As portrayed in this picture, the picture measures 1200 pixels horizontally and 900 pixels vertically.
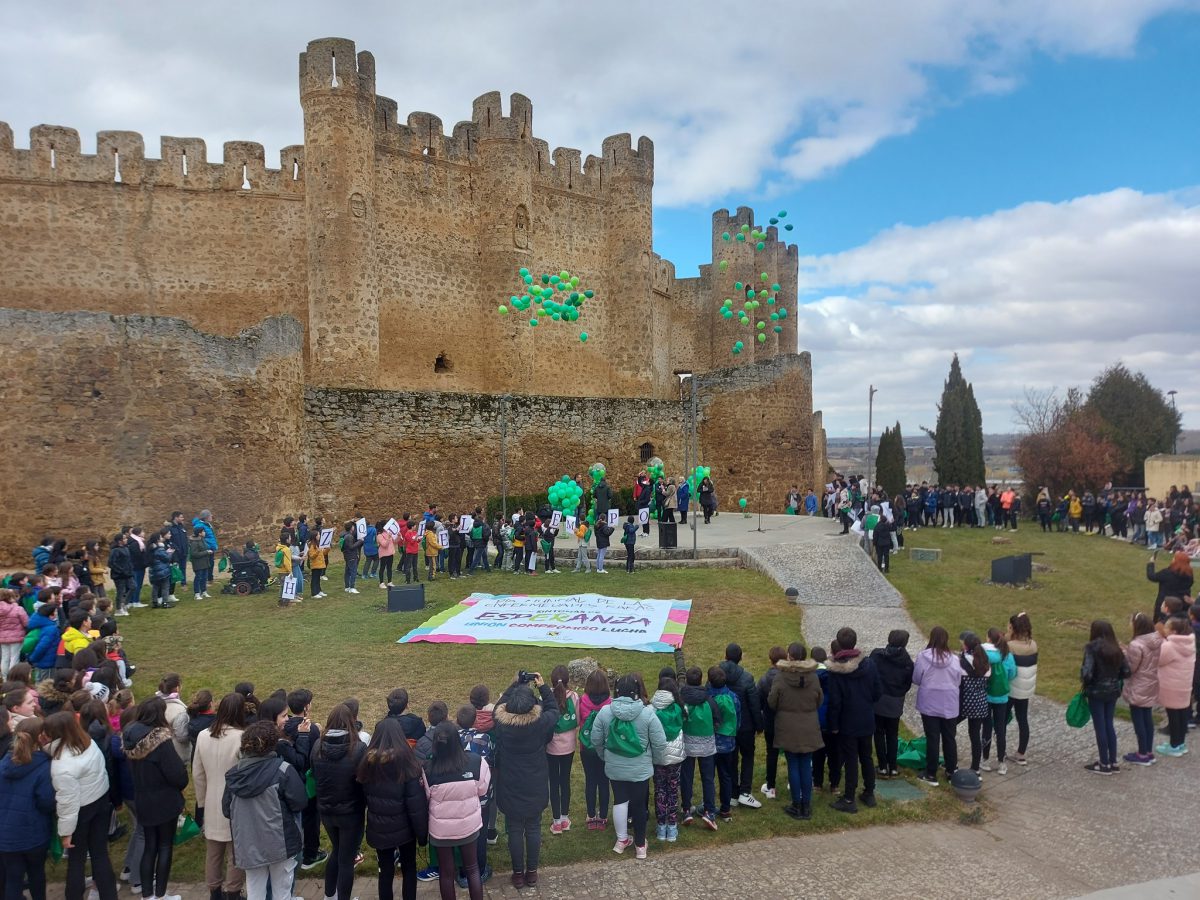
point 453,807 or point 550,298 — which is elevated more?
point 550,298

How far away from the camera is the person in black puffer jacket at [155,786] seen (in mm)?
5555

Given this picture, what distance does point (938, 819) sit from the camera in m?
6.87

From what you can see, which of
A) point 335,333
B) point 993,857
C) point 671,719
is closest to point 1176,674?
point 993,857

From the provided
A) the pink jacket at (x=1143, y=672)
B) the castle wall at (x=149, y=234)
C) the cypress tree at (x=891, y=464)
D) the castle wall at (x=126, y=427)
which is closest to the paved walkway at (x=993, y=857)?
the pink jacket at (x=1143, y=672)

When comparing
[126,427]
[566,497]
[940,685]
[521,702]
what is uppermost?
[126,427]

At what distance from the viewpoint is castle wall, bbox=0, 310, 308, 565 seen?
1672cm

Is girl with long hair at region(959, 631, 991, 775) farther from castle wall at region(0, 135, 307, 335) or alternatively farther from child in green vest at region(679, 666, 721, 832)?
castle wall at region(0, 135, 307, 335)

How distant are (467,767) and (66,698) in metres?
3.52

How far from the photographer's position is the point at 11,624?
31.0 ft

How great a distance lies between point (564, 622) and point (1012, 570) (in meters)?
9.51

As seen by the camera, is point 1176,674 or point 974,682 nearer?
point 974,682

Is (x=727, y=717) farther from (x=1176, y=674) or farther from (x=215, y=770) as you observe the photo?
(x=1176, y=674)

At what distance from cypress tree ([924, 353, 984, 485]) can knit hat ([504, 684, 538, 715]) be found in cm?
4248

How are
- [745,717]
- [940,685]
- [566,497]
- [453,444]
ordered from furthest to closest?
[453,444] → [566,497] → [940,685] → [745,717]
